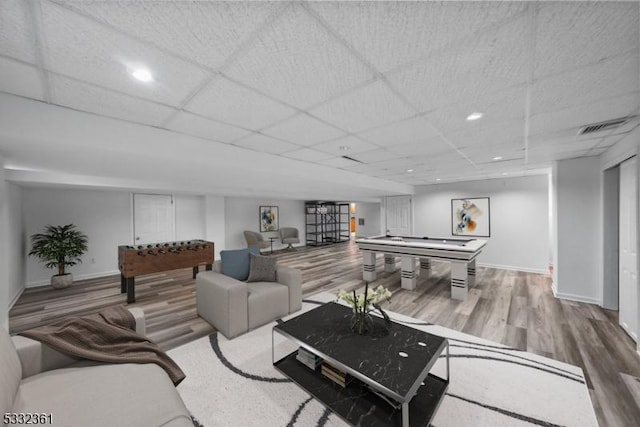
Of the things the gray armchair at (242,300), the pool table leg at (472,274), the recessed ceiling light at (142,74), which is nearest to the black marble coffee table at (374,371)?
the gray armchair at (242,300)

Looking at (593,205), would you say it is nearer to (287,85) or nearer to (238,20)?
(287,85)

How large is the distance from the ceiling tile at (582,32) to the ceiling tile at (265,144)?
91.5 inches

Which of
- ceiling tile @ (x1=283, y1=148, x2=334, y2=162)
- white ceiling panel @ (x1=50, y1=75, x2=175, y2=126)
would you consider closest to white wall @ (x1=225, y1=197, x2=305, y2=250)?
ceiling tile @ (x1=283, y1=148, x2=334, y2=162)

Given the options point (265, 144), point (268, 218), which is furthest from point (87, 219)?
point (265, 144)

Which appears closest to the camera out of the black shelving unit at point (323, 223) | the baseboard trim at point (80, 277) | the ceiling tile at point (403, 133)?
the ceiling tile at point (403, 133)

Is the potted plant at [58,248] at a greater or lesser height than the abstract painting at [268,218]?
lesser

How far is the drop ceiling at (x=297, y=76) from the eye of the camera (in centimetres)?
106

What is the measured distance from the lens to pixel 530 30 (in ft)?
3.75

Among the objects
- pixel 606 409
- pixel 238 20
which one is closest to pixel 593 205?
pixel 606 409

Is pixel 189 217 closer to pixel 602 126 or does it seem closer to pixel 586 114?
pixel 586 114

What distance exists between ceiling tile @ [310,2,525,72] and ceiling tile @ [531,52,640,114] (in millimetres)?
900

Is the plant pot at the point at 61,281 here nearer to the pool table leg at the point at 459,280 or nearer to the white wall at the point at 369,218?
the pool table leg at the point at 459,280

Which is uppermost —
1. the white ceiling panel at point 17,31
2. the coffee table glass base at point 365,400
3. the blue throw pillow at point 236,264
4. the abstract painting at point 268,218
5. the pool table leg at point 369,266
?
the white ceiling panel at point 17,31

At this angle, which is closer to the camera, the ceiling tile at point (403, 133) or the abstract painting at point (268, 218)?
the ceiling tile at point (403, 133)
